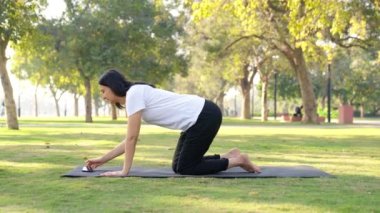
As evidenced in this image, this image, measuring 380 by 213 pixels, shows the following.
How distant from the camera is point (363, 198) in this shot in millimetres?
5188

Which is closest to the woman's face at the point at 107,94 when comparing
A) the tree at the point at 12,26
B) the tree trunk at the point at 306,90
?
the tree at the point at 12,26

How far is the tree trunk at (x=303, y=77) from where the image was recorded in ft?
108

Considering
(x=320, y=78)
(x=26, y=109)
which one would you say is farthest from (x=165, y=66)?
(x=26, y=109)

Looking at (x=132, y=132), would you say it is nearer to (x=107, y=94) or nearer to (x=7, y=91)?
(x=107, y=94)

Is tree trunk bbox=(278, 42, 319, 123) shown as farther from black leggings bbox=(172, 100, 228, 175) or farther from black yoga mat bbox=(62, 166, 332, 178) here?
black leggings bbox=(172, 100, 228, 175)

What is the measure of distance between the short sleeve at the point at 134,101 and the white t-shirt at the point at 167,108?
0.04ft

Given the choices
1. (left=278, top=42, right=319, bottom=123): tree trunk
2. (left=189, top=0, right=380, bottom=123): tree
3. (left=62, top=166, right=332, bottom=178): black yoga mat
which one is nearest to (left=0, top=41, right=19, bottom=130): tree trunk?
(left=189, top=0, right=380, bottom=123): tree

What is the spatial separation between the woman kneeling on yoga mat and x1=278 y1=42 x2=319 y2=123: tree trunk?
26.4m

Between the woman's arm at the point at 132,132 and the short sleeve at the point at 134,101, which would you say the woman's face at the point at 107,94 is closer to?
the short sleeve at the point at 134,101

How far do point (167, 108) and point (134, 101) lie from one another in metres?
0.43

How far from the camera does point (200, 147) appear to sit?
672cm

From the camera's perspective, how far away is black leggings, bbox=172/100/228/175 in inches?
264

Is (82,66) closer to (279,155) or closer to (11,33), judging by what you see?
(11,33)

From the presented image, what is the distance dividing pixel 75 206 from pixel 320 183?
2.85m
